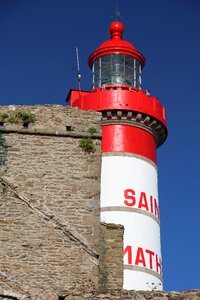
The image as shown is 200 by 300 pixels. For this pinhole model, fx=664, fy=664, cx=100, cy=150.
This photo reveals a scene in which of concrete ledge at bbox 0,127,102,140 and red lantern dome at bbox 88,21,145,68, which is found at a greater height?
red lantern dome at bbox 88,21,145,68

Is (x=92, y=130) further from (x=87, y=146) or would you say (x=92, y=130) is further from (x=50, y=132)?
(x=50, y=132)

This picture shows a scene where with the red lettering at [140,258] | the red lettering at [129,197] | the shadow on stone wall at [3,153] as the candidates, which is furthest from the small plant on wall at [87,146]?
the red lettering at [129,197]

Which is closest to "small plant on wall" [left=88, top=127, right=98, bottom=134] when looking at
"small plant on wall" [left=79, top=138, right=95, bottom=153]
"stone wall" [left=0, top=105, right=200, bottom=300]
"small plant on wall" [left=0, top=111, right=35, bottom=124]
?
"stone wall" [left=0, top=105, right=200, bottom=300]

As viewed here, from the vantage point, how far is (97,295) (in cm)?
1238

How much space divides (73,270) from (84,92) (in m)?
16.2

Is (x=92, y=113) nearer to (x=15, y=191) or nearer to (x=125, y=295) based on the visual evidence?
(x=15, y=191)

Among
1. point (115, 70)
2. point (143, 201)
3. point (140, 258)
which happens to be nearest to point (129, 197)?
point (143, 201)

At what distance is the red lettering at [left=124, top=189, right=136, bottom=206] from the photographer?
2506 centimetres

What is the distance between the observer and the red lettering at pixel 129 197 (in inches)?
987

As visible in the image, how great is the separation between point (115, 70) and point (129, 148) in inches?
190

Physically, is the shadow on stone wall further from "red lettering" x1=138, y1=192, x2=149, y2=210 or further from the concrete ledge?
"red lettering" x1=138, y1=192, x2=149, y2=210

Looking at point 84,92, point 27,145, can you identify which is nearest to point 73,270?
point 27,145

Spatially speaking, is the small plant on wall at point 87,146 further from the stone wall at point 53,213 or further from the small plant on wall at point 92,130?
the small plant on wall at point 92,130

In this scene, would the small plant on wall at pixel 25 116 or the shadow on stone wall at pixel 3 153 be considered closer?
the shadow on stone wall at pixel 3 153
